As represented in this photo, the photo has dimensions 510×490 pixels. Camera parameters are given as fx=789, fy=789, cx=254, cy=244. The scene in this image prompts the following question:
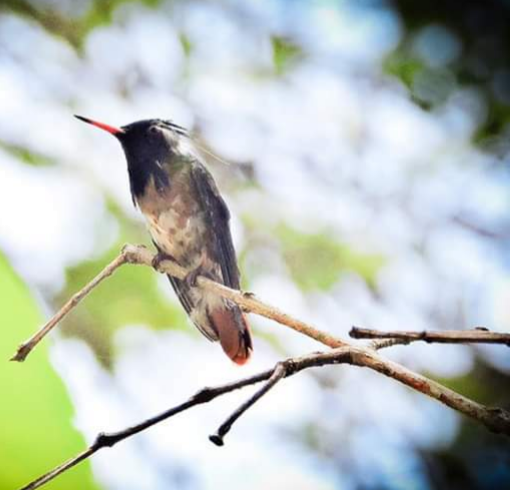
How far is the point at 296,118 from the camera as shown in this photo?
183cm

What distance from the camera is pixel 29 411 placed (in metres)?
1.59

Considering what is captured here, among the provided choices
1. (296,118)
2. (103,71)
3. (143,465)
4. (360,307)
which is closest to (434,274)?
(360,307)

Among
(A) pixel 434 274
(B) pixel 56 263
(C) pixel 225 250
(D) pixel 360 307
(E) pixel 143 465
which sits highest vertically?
(A) pixel 434 274

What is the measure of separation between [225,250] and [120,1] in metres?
0.65

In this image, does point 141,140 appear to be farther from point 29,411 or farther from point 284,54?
point 29,411

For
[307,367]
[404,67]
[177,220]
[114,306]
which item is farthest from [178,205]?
[307,367]

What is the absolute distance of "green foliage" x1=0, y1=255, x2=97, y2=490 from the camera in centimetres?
153

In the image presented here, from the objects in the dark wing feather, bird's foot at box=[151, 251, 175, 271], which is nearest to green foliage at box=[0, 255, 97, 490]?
bird's foot at box=[151, 251, 175, 271]

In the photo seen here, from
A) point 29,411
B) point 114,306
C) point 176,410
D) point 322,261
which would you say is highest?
point 322,261

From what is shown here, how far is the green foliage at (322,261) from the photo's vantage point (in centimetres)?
178

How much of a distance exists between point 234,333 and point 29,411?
1.45 ft

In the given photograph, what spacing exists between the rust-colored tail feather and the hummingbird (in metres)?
0.06

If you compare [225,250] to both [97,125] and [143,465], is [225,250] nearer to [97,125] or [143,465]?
[97,125]

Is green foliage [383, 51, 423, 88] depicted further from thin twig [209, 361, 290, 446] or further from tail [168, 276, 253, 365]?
thin twig [209, 361, 290, 446]
